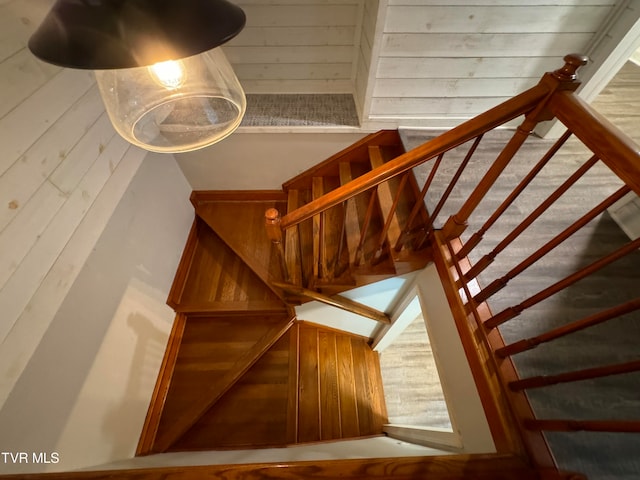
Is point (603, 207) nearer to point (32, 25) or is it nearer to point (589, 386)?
point (589, 386)

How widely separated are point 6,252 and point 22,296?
0.51 feet

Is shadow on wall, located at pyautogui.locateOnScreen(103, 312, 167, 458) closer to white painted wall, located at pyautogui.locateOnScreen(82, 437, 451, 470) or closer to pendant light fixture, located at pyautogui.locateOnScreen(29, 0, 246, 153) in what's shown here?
white painted wall, located at pyautogui.locateOnScreen(82, 437, 451, 470)

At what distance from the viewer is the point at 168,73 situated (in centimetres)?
59

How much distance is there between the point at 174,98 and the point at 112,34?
1.00ft

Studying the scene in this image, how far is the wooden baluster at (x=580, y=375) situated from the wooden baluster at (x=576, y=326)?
0.29 feet

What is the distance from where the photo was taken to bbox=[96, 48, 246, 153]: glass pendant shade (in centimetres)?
59

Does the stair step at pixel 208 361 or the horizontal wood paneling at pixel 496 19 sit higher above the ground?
the horizontal wood paneling at pixel 496 19

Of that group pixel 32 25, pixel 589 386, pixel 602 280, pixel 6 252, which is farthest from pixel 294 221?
pixel 602 280

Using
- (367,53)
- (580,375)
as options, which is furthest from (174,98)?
(367,53)

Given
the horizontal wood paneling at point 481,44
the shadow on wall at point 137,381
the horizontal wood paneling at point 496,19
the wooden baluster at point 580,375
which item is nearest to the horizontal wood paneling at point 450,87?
the horizontal wood paneling at point 481,44

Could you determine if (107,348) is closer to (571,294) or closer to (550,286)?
(550,286)

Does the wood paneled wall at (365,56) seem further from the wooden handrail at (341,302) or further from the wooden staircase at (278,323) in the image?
the wooden handrail at (341,302)

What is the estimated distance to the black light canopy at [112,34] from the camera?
368 mm

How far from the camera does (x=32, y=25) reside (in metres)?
0.81
